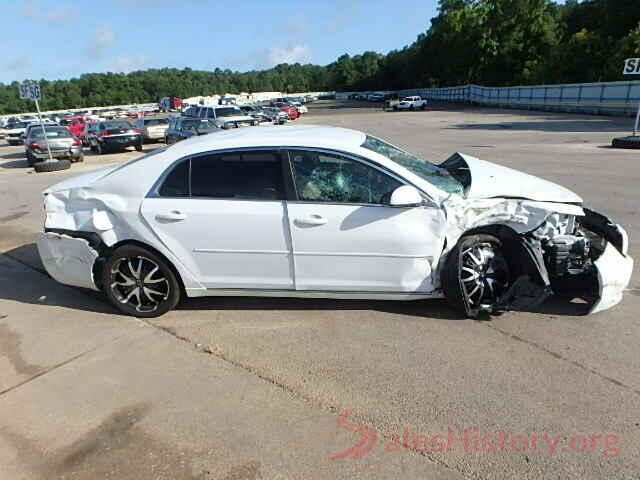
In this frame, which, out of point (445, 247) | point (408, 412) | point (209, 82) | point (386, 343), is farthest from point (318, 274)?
point (209, 82)

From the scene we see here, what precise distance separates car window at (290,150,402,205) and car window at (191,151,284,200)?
0.60 feet

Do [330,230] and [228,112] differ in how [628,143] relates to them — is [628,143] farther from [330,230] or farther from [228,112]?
[228,112]

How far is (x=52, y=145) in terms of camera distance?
15695mm

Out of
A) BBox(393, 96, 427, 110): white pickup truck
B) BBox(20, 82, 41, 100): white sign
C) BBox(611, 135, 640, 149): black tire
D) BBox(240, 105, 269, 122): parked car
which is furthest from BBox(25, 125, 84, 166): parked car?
BBox(393, 96, 427, 110): white pickup truck

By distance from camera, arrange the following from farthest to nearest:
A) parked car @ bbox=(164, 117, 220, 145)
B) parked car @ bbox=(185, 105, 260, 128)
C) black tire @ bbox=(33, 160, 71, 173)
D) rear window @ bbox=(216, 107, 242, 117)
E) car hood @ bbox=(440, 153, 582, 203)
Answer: rear window @ bbox=(216, 107, 242, 117) → parked car @ bbox=(185, 105, 260, 128) → parked car @ bbox=(164, 117, 220, 145) → black tire @ bbox=(33, 160, 71, 173) → car hood @ bbox=(440, 153, 582, 203)

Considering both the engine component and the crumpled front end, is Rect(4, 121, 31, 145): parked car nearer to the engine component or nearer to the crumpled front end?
the crumpled front end

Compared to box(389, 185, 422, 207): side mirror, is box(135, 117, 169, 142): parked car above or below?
below

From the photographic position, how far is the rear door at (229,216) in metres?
3.45

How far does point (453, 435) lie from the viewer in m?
2.40

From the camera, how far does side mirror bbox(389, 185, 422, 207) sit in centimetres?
320

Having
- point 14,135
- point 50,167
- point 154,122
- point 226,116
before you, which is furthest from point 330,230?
point 14,135

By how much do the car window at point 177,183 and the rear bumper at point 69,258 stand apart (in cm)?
88

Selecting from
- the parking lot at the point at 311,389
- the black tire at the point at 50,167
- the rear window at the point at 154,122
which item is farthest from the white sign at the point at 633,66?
the rear window at the point at 154,122

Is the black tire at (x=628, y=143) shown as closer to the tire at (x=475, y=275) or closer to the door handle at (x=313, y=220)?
the tire at (x=475, y=275)
